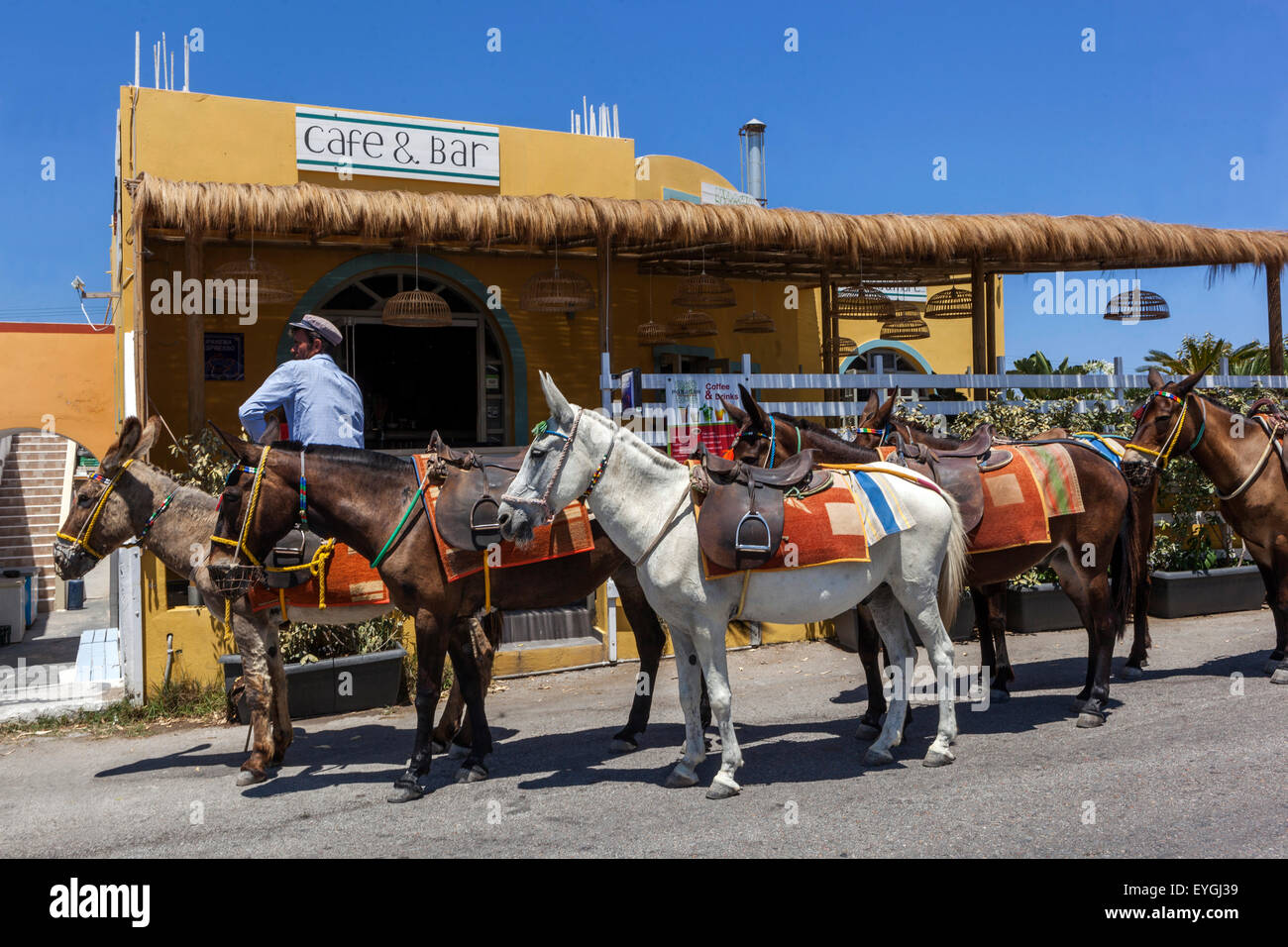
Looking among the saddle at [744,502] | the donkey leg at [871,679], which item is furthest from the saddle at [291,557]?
the donkey leg at [871,679]

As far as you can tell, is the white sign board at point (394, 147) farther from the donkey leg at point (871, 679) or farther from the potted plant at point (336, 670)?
the donkey leg at point (871, 679)

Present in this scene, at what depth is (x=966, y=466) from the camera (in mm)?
6184

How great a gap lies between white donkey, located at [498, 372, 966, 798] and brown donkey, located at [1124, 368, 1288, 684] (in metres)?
2.87

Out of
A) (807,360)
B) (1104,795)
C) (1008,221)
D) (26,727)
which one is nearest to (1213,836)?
(1104,795)

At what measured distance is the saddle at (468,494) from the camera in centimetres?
529

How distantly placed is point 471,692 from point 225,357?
7612 mm

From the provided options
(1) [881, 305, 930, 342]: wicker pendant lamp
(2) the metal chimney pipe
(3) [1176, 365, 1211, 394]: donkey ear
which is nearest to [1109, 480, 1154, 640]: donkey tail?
(3) [1176, 365, 1211, 394]: donkey ear

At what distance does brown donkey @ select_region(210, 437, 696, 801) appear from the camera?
5.23 meters

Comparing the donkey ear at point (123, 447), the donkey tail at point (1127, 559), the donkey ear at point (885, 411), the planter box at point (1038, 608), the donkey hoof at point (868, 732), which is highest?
the donkey ear at point (885, 411)

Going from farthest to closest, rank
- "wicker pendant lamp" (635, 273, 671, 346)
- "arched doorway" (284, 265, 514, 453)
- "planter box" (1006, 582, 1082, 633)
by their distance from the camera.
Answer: "wicker pendant lamp" (635, 273, 671, 346) → "arched doorway" (284, 265, 514, 453) → "planter box" (1006, 582, 1082, 633)

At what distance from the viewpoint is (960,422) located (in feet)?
33.6

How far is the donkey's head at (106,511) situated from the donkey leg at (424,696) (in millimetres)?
2052

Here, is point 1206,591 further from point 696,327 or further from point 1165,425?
point 696,327

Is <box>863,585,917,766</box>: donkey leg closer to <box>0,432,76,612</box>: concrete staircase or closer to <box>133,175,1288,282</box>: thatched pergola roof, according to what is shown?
<box>133,175,1288,282</box>: thatched pergola roof
